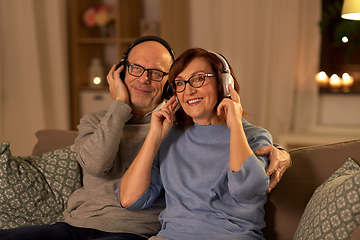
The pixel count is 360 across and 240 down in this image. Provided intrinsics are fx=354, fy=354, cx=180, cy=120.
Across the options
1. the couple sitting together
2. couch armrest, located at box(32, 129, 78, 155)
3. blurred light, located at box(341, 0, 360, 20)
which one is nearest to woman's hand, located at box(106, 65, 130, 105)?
the couple sitting together

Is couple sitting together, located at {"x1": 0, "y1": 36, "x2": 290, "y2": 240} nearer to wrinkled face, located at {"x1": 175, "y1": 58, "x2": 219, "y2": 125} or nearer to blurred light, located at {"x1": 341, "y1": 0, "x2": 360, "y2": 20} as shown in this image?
wrinkled face, located at {"x1": 175, "y1": 58, "x2": 219, "y2": 125}

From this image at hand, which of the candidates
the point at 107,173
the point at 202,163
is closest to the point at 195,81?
the point at 202,163

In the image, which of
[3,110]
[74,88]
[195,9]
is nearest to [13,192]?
[3,110]

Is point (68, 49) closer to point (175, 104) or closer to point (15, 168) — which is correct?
point (15, 168)

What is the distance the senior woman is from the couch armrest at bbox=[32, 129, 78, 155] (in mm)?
640

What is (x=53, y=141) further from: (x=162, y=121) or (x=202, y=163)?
(x=202, y=163)

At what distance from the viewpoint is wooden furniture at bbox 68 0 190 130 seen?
10.5 ft

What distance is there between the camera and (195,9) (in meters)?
3.48

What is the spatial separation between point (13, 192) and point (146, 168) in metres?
0.62

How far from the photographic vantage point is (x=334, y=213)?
1041 millimetres

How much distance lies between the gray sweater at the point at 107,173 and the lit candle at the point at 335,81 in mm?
2303

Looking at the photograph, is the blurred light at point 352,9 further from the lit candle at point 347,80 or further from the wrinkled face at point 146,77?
the lit candle at point 347,80

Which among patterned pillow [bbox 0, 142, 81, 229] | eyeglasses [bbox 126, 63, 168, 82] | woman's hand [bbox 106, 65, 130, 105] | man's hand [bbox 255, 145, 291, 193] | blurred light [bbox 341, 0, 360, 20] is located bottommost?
patterned pillow [bbox 0, 142, 81, 229]

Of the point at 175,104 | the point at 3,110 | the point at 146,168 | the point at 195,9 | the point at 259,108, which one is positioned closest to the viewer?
the point at 146,168
